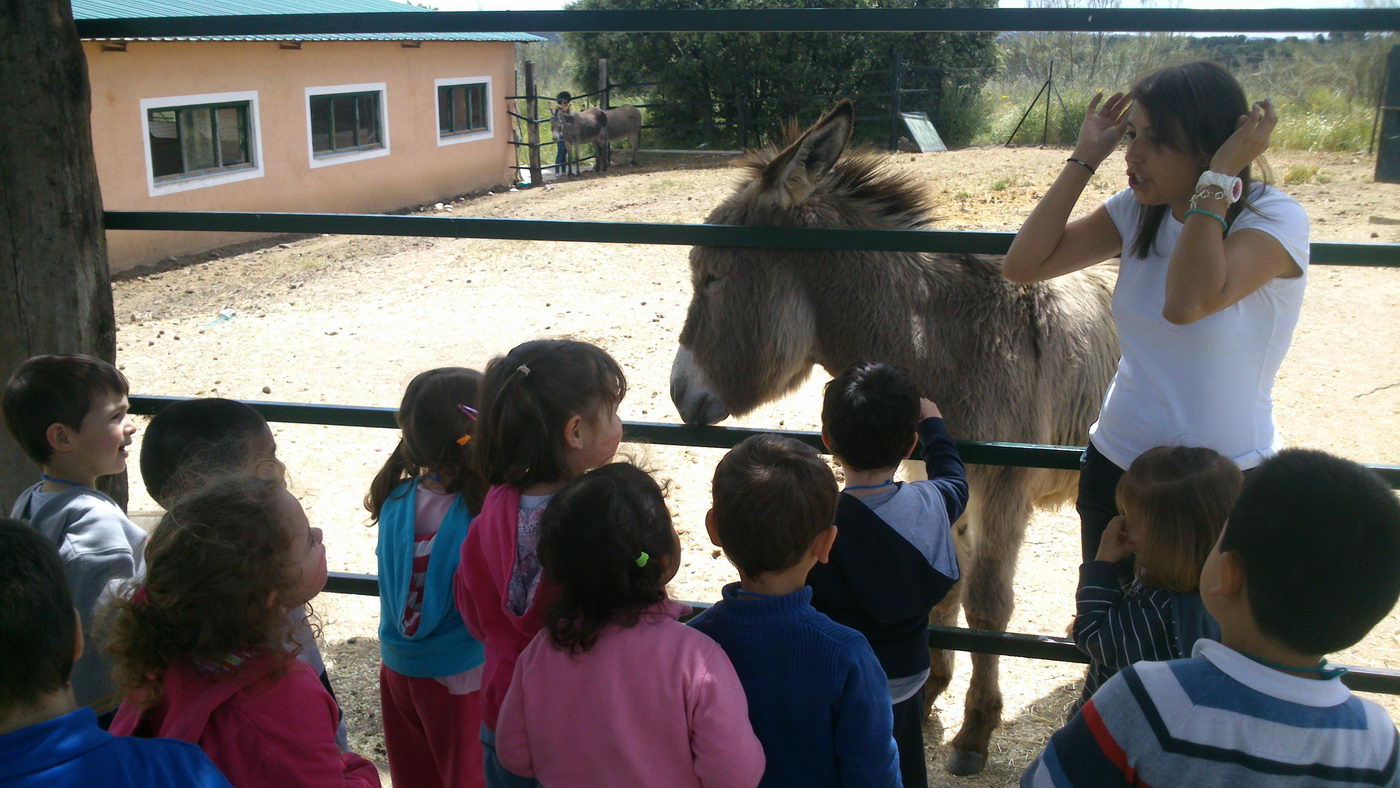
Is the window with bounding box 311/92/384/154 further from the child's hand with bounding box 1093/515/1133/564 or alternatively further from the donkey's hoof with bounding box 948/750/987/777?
the child's hand with bounding box 1093/515/1133/564

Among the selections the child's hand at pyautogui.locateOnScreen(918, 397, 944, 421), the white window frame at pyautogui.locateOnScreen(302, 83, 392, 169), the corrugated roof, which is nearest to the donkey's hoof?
the child's hand at pyautogui.locateOnScreen(918, 397, 944, 421)

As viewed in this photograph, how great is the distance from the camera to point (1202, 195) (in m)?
1.86

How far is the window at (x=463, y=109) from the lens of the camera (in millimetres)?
23422

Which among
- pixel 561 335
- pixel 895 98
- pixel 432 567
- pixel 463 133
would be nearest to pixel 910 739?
pixel 432 567

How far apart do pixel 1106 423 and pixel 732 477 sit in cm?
94

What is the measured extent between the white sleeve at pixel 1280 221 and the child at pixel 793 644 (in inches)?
38.0

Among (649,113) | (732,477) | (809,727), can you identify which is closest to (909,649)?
(809,727)

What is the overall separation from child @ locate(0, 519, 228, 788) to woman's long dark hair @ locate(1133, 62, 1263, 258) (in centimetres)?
208

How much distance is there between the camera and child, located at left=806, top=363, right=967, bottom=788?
202 centimetres

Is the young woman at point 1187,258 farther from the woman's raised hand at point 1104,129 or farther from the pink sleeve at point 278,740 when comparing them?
the pink sleeve at point 278,740

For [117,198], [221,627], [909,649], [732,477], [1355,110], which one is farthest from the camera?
[1355,110]

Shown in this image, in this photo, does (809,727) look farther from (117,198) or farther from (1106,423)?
(117,198)

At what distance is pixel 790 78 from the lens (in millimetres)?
29562

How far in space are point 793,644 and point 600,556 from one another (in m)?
0.38
